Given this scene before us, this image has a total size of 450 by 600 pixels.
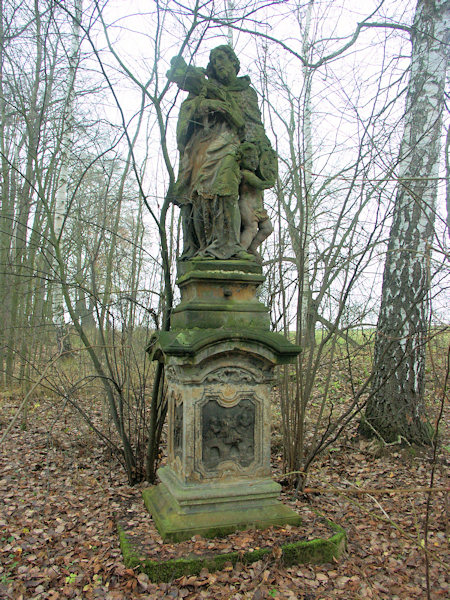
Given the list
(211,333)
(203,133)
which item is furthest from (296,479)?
(203,133)

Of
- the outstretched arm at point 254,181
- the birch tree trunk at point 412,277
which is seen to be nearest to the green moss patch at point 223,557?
Answer: the birch tree trunk at point 412,277

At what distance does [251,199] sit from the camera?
176 inches

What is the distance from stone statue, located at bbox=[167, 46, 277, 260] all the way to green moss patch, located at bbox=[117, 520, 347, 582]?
2356mm

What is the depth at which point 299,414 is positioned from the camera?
15.8 feet

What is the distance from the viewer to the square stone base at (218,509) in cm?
354

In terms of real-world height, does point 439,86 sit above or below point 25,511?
above

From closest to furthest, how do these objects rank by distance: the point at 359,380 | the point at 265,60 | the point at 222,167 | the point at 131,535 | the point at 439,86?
the point at 131,535 < the point at 222,167 < the point at 265,60 < the point at 439,86 < the point at 359,380

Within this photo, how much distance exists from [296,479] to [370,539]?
1.11 metres

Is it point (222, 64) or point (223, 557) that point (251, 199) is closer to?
point (222, 64)

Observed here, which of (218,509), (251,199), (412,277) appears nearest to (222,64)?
(251,199)

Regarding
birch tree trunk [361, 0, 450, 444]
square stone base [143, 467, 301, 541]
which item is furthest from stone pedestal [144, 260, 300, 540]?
birch tree trunk [361, 0, 450, 444]

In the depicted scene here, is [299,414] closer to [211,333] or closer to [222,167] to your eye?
[211,333]

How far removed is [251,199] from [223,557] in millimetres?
3026

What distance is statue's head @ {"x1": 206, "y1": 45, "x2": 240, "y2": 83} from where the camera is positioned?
4.50 m
